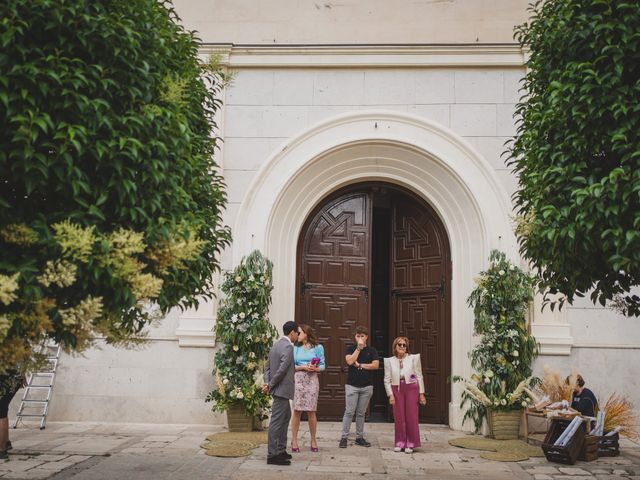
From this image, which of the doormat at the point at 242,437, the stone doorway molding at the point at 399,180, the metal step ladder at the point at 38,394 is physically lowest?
the doormat at the point at 242,437

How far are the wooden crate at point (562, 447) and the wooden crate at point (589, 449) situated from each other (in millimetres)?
84

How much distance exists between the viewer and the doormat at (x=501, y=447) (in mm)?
7879

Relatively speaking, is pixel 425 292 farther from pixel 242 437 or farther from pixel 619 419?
pixel 242 437

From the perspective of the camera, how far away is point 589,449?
7695 millimetres

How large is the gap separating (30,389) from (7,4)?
299 inches

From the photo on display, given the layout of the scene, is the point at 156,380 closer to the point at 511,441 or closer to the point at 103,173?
the point at 511,441

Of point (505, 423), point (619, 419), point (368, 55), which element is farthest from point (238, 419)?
point (368, 55)

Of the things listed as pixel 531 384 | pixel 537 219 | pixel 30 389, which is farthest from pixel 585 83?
pixel 30 389

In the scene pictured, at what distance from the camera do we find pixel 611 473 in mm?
7078

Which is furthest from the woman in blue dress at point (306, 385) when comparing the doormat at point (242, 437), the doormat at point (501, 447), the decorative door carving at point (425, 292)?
the decorative door carving at point (425, 292)

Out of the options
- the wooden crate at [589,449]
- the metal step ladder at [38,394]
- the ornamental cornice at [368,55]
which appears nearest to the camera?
the wooden crate at [589,449]

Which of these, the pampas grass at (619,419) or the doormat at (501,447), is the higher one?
the pampas grass at (619,419)

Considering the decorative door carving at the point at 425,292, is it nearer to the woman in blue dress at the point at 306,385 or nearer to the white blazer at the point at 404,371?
the white blazer at the point at 404,371

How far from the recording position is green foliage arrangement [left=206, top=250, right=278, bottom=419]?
9297 millimetres
